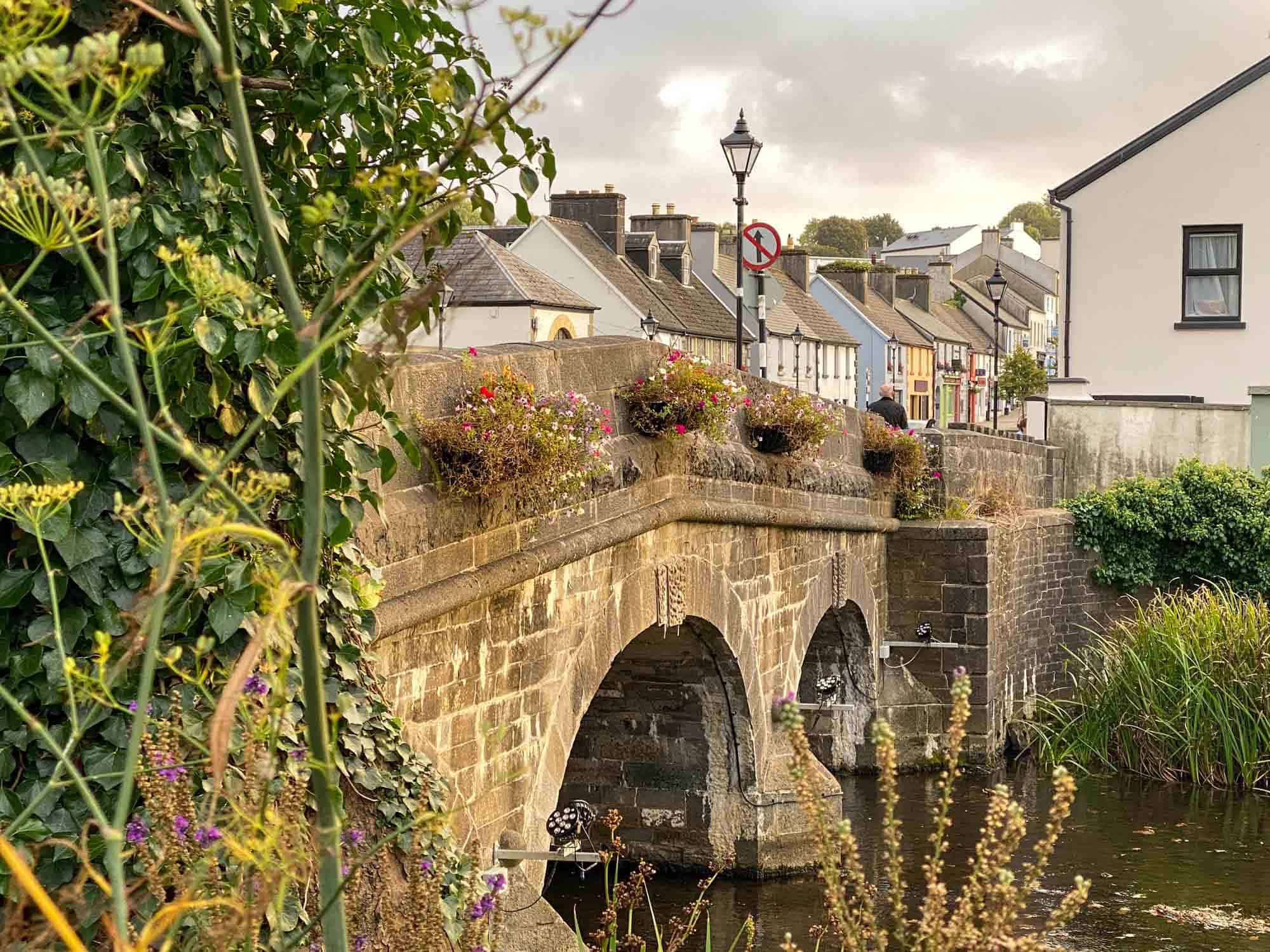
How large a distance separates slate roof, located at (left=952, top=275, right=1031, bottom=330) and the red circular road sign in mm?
62562

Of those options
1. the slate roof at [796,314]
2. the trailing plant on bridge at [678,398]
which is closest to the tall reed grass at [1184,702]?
the trailing plant on bridge at [678,398]

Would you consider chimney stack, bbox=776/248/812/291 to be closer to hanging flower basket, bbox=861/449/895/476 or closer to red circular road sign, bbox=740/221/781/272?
red circular road sign, bbox=740/221/781/272

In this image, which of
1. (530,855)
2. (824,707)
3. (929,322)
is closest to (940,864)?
(530,855)

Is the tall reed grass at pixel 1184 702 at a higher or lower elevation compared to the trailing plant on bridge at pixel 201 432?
lower

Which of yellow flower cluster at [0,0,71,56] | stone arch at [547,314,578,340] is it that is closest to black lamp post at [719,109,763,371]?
yellow flower cluster at [0,0,71,56]

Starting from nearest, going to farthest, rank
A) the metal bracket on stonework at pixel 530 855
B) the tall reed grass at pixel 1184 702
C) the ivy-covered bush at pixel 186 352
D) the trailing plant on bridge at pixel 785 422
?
the ivy-covered bush at pixel 186 352
the metal bracket on stonework at pixel 530 855
the trailing plant on bridge at pixel 785 422
the tall reed grass at pixel 1184 702

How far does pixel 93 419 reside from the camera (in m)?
4.13

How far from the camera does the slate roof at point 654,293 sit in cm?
4400

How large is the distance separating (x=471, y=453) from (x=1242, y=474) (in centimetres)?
1484

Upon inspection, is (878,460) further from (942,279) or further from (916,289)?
(942,279)

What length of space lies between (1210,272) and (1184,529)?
5795mm

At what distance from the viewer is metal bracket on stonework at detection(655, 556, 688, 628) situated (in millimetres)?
9898

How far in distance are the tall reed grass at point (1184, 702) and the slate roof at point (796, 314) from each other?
33.5 m

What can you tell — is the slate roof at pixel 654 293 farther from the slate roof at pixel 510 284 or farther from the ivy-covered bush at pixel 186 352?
the ivy-covered bush at pixel 186 352
